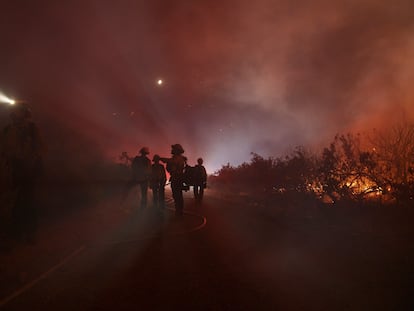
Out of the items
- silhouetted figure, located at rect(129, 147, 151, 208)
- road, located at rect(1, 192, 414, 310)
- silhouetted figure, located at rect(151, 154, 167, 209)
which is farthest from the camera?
silhouetted figure, located at rect(151, 154, 167, 209)

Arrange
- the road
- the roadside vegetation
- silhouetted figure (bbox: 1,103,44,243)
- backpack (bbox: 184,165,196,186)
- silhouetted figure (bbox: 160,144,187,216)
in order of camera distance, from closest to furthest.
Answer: the road < silhouetted figure (bbox: 1,103,44,243) < silhouetted figure (bbox: 160,144,187,216) < backpack (bbox: 184,165,196,186) < the roadside vegetation

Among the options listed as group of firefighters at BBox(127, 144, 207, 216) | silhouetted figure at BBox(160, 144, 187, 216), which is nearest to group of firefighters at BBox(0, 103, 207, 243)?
silhouetted figure at BBox(160, 144, 187, 216)

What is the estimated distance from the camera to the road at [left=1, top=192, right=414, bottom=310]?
12.8ft

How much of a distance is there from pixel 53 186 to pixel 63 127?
4.65 metres

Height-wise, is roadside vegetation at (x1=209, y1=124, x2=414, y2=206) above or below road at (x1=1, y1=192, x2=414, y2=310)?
above

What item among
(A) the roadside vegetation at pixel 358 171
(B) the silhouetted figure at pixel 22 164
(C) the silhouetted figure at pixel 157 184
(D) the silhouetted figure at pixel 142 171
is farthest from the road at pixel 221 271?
(C) the silhouetted figure at pixel 157 184

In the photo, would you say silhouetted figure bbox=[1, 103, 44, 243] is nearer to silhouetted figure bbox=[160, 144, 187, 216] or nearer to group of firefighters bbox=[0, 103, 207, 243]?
group of firefighters bbox=[0, 103, 207, 243]

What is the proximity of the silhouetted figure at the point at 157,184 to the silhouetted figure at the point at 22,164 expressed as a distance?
5612 mm

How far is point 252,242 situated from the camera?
7.45 metres

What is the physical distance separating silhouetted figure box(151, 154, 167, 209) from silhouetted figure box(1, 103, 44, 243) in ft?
18.4

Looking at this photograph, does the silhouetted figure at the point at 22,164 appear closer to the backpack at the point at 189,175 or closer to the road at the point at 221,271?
the road at the point at 221,271

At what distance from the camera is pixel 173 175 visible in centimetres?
1160

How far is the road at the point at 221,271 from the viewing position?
153 inches

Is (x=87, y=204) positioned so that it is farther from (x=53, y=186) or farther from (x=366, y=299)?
(x=366, y=299)
